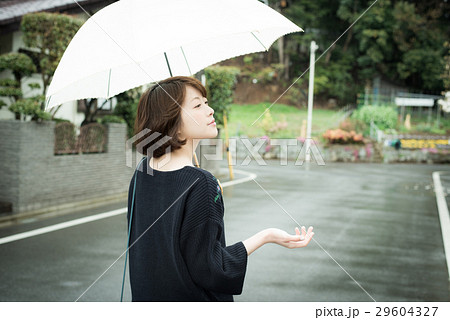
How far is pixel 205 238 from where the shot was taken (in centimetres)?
163

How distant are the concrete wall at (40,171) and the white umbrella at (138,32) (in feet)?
22.9

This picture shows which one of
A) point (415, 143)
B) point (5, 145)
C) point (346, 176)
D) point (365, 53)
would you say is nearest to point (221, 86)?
point (346, 176)

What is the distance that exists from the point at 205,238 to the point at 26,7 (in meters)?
12.4

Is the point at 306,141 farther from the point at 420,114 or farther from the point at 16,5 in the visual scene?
the point at 16,5

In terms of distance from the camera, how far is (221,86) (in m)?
15.4

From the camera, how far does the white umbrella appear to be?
1941 mm

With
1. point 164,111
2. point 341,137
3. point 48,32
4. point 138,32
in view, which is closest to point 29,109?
point 48,32

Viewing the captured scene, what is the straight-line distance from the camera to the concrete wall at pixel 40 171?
873 cm

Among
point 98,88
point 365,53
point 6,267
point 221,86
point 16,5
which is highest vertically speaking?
point 365,53

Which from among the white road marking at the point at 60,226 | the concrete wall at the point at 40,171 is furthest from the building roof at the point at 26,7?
the white road marking at the point at 60,226

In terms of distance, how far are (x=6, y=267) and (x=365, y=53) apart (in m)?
35.9

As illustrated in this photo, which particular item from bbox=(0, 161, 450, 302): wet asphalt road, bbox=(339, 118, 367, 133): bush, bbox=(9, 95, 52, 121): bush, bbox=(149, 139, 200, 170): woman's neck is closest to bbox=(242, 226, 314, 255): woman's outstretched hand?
bbox=(149, 139, 200, 170): woman's neck

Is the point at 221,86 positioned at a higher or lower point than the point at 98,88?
higher

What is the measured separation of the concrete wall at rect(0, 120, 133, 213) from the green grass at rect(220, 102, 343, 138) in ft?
50.7
